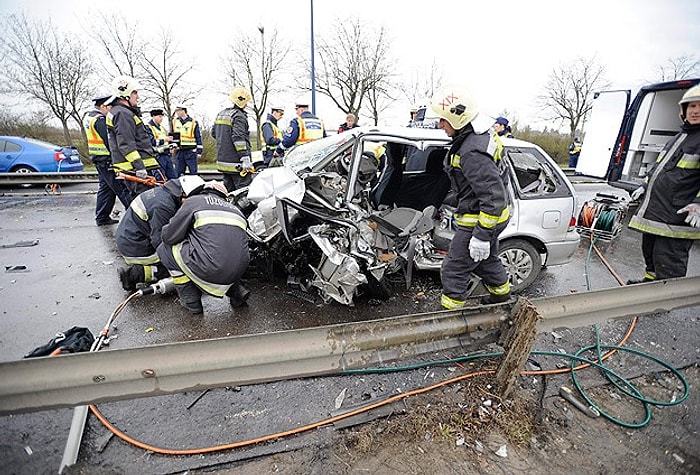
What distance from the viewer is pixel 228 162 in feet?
20.1

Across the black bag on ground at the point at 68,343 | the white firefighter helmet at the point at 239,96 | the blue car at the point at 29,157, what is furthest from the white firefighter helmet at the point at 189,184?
the blue car at the point at 29,157

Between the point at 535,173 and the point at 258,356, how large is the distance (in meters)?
3.39

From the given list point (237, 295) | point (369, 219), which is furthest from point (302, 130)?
point (237, 295)

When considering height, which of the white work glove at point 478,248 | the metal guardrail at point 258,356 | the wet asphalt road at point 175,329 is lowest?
the wet asphalt road at point 175,329

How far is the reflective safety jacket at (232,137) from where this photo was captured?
235 inches

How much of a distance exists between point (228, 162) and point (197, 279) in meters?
3.49

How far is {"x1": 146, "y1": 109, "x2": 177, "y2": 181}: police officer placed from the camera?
7.59m

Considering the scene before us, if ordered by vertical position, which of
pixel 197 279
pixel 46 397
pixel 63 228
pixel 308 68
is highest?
Answer: pixel 308 68

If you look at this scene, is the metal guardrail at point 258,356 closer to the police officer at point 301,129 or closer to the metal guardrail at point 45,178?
the police officer at point 301,129

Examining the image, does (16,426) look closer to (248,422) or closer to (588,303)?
(248,422)

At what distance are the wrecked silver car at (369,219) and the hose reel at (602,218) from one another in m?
2.45

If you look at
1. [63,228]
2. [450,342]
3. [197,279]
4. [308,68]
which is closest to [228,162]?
[63,228]

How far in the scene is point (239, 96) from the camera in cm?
598

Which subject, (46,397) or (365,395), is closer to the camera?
(46,397)
